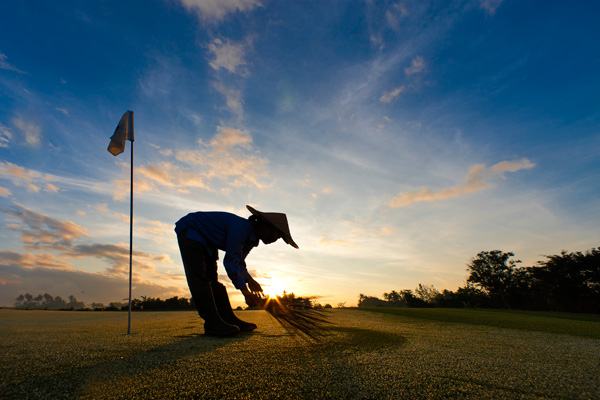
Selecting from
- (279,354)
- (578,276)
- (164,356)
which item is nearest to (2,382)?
(164,356)

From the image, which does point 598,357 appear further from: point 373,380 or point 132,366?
point 132,366

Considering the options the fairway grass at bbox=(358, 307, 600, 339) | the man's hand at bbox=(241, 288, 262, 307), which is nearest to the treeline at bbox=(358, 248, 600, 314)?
the fairway grass at bbox=(358, 307, 600, 339)

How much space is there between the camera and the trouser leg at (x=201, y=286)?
3.43 meters

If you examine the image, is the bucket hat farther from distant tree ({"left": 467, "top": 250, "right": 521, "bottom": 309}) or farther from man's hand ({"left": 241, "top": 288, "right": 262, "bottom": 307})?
distant tree ({"left": 467, "top": 250, "right": 521, "bottom": 309})

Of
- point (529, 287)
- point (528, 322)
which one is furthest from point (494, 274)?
point (528, 322)

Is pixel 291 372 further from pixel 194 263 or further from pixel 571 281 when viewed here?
pixel 571 281

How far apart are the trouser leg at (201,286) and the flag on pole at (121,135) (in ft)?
12.2

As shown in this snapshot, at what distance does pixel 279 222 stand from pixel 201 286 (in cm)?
132

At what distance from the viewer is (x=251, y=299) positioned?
12.0ft

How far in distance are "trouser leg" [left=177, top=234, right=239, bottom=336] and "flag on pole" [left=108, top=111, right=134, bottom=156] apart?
3723mm

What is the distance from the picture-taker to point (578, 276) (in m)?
38.5

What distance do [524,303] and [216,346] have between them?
2379 inches

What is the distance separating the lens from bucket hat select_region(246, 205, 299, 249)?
3.94 m

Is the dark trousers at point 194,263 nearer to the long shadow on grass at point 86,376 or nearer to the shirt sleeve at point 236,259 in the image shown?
the shirt sleeve at point 236,259
